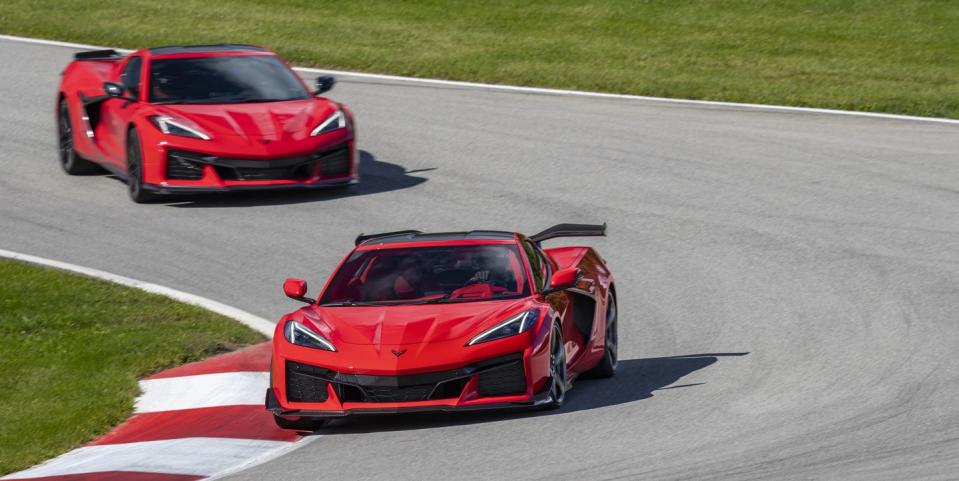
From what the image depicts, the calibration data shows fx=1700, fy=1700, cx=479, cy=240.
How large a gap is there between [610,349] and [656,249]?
13.3 feet

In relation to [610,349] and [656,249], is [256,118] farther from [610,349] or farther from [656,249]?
[610,349]

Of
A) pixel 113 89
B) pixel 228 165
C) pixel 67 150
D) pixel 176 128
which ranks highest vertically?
pixel 113 89

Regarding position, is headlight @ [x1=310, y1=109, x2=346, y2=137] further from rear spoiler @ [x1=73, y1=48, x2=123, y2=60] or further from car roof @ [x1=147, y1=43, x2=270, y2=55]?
rear spoiler @ [x1=73, y1=48, x2=123, y2=60]

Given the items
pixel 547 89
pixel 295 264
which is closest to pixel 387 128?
pixel 547 89

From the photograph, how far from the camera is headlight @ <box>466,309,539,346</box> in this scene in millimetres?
9312

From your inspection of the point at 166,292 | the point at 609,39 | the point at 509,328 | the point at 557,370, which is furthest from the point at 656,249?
the point at 609,39

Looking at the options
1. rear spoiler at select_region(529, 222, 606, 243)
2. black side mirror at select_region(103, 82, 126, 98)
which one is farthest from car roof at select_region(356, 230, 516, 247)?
black side mirror at select_region(103, 82, 126, 98)

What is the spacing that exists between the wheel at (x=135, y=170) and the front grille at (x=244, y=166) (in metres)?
0.42

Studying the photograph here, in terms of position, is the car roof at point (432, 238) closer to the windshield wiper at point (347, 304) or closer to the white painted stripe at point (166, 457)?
the windshield wiper at point (347, 304)

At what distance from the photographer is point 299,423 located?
31.0 ft

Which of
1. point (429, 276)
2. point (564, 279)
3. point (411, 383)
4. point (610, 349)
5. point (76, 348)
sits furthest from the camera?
point (76, 348)

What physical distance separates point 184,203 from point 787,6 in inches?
514

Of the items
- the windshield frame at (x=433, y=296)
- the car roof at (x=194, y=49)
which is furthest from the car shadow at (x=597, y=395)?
the car roof at (x=194, y=49)

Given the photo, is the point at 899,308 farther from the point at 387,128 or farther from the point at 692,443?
the point at 387,128
